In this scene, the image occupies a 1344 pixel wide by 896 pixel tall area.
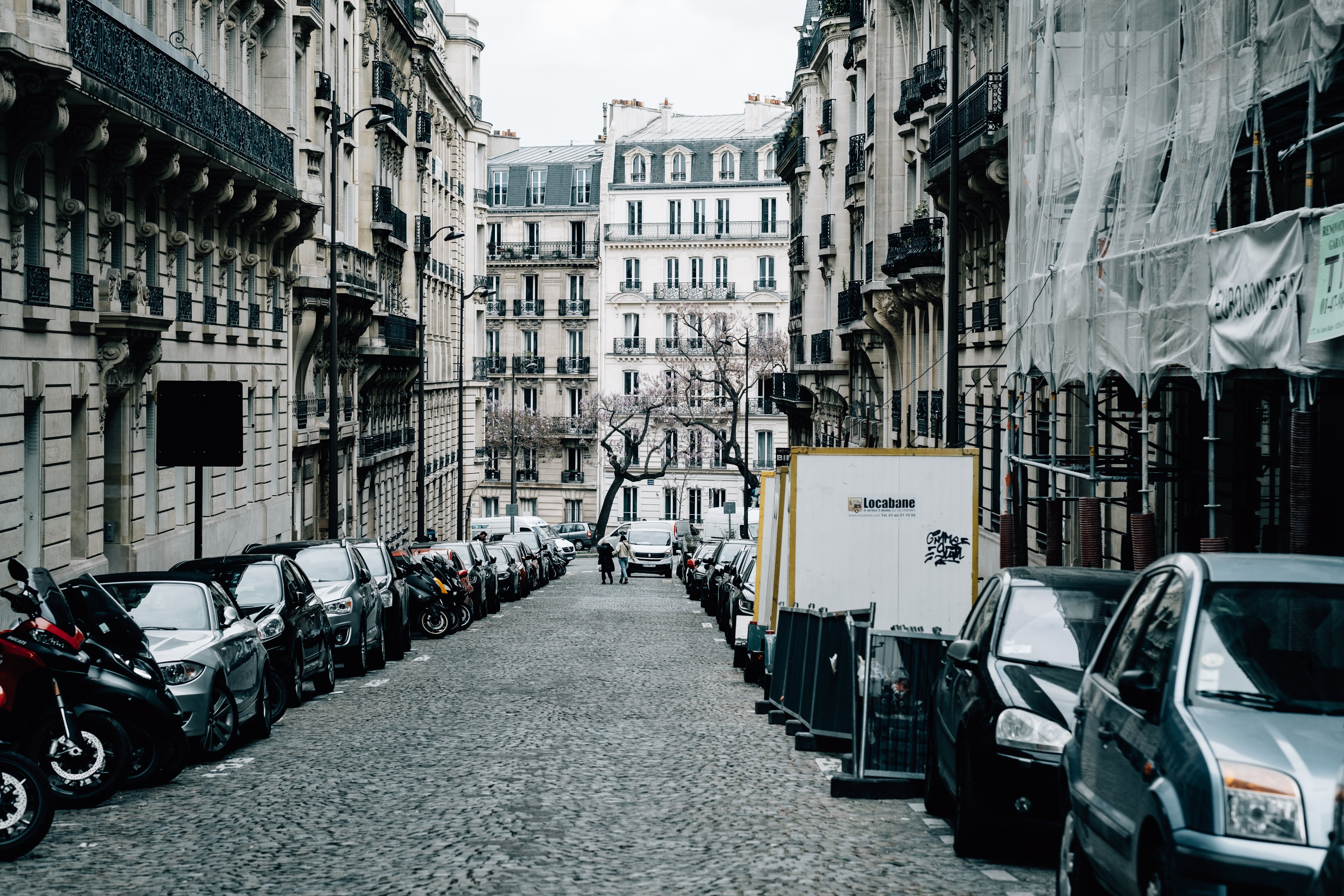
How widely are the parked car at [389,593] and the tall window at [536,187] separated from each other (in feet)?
243

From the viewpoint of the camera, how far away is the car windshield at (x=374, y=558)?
80.2 ft

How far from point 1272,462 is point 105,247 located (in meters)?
16.0

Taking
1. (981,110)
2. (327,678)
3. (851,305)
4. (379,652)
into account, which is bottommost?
(379,652)

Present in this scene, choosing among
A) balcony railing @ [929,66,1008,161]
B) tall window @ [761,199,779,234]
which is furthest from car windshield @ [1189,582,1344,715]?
tall window @ [761,199,779,234]

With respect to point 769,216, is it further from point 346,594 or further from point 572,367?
point 346,594

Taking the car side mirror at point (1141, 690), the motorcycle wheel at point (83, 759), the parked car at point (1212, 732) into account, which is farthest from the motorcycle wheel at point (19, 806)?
the car side mirror at point (1141, 690)

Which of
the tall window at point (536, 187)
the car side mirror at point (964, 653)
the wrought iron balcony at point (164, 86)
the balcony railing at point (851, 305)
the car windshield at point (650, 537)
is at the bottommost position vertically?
the car windshield at point (650, 537)

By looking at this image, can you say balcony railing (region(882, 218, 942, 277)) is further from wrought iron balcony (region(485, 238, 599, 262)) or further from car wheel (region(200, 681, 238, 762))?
wrought iron balcony (region(485, 238, 599, 262))

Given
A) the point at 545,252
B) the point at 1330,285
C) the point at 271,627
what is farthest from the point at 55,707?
the point at 545,252

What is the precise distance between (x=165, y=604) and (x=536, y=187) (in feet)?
280

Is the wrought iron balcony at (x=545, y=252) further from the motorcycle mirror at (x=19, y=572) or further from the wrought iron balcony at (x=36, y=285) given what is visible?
the motorcycle mirror at (x=19, y=572)

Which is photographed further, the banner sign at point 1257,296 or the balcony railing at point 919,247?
the balcony railing at point 919,247

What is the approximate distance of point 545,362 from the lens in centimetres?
9400

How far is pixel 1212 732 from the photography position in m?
5.87
